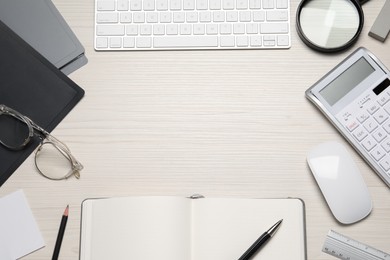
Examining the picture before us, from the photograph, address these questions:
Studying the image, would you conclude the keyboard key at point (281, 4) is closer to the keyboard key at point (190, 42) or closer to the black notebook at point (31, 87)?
the keyboard key at point (190, 42)

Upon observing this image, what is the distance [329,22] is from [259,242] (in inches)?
16.0

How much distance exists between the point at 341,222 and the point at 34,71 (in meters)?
0.59

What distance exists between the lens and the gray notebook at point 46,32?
951 millimetres

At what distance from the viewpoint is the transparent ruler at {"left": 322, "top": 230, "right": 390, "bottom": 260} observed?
871mm

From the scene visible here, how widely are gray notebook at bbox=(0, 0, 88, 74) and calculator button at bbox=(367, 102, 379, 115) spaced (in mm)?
505

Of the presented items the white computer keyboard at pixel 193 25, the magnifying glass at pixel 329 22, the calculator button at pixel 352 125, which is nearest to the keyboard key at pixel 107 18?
the white computer keyboard at pixel 193 25

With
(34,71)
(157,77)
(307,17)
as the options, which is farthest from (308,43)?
(34,71)

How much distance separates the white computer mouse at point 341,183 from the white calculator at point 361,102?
3 cm

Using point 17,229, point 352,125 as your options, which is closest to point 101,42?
point 17,229

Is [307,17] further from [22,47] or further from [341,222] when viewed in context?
[22,47]

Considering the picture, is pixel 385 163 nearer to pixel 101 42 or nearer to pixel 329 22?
pixel 329 22

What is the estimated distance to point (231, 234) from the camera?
87 centimetres

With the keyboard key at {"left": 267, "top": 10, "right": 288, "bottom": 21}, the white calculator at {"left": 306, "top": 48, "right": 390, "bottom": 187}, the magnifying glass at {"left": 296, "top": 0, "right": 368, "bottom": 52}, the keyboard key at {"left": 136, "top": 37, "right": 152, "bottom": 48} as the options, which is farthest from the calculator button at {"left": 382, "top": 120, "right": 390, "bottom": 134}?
the keyboard key at {"left": 136, "top": 37, "right": 152, "bottom": 48}

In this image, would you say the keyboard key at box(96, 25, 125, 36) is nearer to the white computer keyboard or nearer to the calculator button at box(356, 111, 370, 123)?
the white computer keyboard
